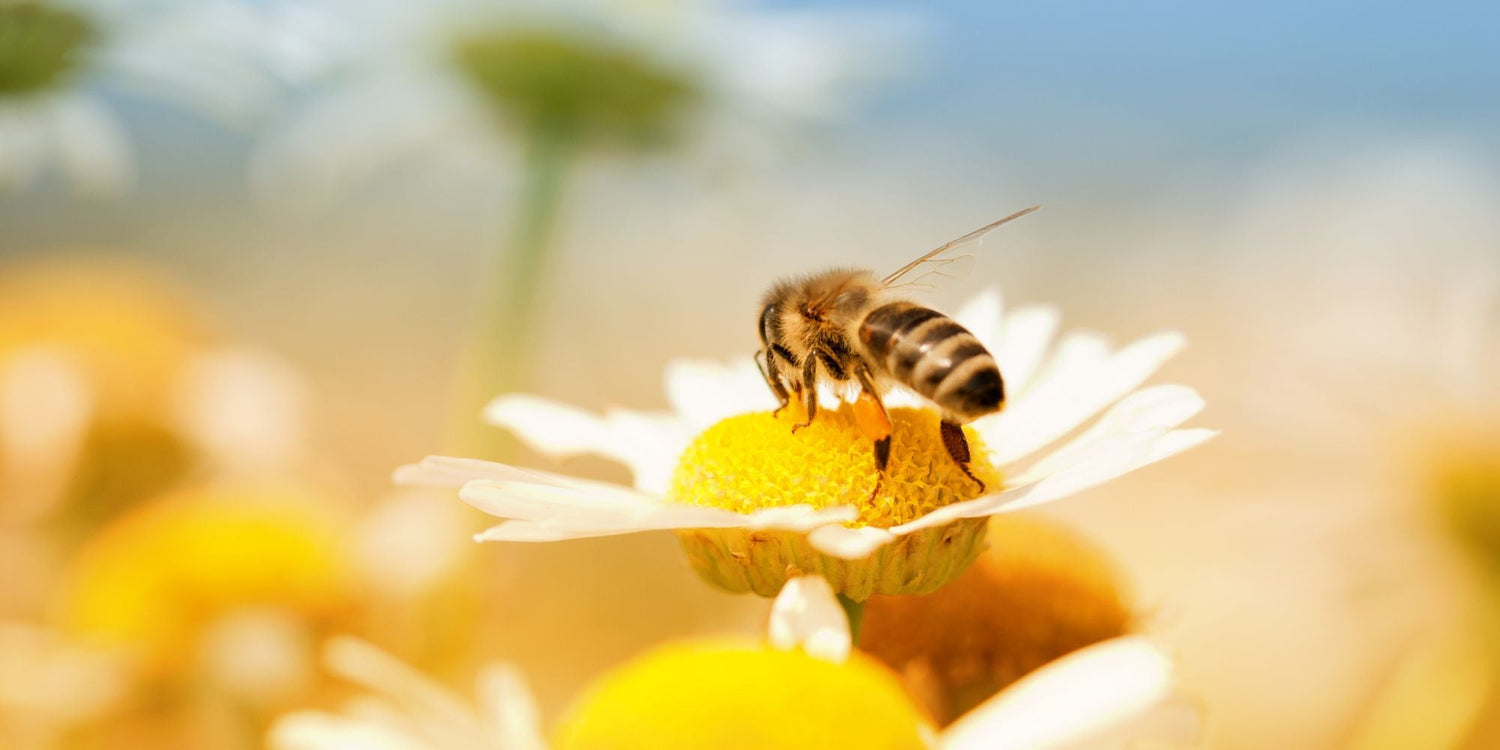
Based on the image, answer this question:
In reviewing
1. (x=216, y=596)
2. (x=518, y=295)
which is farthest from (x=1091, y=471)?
(x=518, y=295)

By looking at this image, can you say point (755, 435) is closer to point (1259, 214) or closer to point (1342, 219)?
point (1342, 219)

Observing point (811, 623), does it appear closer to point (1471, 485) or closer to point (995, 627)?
point (995, 627)

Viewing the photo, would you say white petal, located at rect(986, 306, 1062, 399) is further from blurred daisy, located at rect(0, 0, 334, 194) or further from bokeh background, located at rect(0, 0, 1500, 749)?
blurred daisy, located at rect(0, 0, 334, 194)

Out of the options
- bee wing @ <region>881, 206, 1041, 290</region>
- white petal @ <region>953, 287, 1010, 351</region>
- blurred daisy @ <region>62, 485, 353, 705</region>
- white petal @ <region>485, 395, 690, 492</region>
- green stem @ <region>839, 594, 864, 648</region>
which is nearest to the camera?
green stem @ <region>839, 594, 864, 648</region>

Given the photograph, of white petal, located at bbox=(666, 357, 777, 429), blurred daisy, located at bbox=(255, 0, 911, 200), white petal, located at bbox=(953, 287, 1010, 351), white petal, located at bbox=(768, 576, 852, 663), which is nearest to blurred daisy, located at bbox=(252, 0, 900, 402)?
blurred daisy, located at bbox=(255, 0, 911, 200)

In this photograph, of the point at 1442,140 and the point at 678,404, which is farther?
the point at 1442,140

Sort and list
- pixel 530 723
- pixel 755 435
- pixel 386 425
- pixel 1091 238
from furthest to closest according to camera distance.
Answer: pixel 1091 238 → pixel 386 425 → pixel 755 435 → pixel 530 723

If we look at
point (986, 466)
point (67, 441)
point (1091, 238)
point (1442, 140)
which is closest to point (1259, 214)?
point (1442, 140)

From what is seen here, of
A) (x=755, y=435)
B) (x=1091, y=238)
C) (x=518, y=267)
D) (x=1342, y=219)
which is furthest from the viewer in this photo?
(x=1091, y=238)
